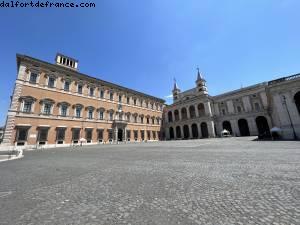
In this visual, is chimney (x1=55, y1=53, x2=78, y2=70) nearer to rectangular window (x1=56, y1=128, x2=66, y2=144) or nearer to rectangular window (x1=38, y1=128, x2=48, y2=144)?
rectangular window (x1=56, y1=128, x2=66, y2=144)

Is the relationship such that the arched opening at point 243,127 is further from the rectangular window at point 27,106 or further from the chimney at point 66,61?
the rectangular window at point 27,106

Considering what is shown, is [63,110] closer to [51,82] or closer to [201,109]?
[51,82]

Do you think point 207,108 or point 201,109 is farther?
point 201,109

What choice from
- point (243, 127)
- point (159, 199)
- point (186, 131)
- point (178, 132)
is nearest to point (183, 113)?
point (186, 131)

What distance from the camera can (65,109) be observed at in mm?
24625

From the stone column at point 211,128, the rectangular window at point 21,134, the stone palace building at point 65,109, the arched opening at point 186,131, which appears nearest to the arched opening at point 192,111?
the arched opening at point 186,131

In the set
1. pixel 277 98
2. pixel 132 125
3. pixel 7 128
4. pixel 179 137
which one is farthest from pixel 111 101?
pixel 277 98

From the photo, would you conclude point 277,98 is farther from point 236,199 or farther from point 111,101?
point 111,101

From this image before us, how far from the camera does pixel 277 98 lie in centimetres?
1669

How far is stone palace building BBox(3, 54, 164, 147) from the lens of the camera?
65.5 ft

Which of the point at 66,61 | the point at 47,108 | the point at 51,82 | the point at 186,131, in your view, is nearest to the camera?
the point at 47,108

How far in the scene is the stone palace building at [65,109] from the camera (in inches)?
786

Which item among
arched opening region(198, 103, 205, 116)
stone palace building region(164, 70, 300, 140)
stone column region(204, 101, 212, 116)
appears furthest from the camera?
arched opening region(198, 103, 205, 116)

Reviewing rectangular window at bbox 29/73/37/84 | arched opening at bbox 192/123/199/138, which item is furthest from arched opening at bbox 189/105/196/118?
rectangular window at bbox 29/73/37/84
